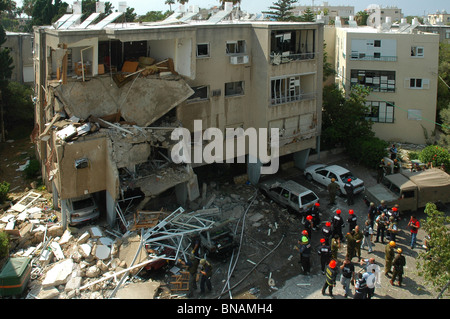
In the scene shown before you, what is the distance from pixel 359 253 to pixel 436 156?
41.3ft

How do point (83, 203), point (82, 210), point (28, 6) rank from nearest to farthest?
point (82, 210) < point (83, 203) < point (28, 6)

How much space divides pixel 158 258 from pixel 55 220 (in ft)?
22.4

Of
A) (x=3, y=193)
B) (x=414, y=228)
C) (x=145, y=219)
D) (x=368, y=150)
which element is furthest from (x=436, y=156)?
(x=3, y=193)

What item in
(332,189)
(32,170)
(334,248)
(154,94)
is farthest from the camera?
(32,170)

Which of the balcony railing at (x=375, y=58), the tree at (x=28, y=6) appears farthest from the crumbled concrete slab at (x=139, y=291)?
the tree at (x=28, y=6)

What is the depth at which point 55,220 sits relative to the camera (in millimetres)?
21266

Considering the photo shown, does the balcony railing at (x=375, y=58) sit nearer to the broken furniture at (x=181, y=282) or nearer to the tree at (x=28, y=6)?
the broken furniture at (x=181, y=282)

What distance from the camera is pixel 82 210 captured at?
20.5 meters

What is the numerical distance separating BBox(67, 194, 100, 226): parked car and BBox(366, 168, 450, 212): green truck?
14.2 m

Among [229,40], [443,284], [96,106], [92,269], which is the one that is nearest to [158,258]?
[92,269]

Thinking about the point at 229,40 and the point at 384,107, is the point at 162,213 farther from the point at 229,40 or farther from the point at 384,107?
the point at 384,107

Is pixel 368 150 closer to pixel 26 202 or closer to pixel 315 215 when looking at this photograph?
pixel 315 215

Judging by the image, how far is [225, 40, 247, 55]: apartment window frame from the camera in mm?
24656

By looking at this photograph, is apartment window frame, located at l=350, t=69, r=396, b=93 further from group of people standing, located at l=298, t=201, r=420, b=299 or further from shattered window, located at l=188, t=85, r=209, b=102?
shattered window, located at l=188, t=85, r=209, b=102
